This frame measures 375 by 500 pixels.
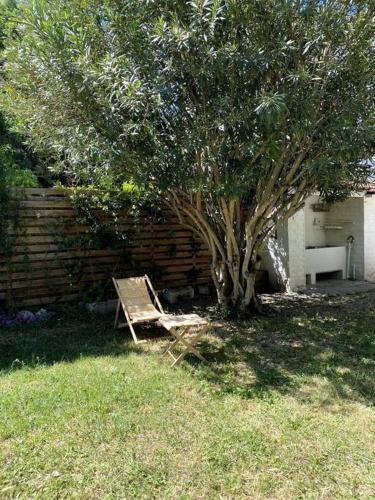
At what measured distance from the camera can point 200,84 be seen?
4.64 metres

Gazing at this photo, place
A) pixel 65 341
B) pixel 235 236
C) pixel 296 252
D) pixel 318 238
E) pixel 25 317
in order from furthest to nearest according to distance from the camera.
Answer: pixel 318 238 < pixel 296 252 < pixel 235 236 < pixel 25 317 < pixel 65 341

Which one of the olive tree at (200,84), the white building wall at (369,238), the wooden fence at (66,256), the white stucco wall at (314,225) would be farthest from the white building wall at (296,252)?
the olive tree at (200,84)

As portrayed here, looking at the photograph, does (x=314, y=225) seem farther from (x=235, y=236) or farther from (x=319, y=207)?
(x=235, y=236)

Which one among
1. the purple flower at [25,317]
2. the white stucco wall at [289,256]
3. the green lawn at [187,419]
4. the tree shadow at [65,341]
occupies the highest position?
the white stucco wall at [289,256]

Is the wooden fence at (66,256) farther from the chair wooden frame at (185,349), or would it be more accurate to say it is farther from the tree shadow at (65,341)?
the chair wooden frame at (185,349)

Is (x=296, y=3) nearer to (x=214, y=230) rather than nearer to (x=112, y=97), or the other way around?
(x=112, y=97)

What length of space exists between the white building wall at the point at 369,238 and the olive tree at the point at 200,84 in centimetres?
553

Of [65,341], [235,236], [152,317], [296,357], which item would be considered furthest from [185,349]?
[235,236]

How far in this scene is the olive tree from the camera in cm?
426

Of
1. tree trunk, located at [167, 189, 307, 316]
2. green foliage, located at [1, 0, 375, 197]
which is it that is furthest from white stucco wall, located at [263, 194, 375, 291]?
green foliage, located at [1, 0, 375, 197]

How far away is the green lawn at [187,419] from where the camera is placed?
8.27ft

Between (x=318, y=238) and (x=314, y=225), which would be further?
(x=318, y=238)

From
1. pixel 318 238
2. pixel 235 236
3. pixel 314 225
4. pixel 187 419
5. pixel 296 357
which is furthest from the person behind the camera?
pixel 318 238

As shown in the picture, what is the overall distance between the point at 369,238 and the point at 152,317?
24.7 ft
